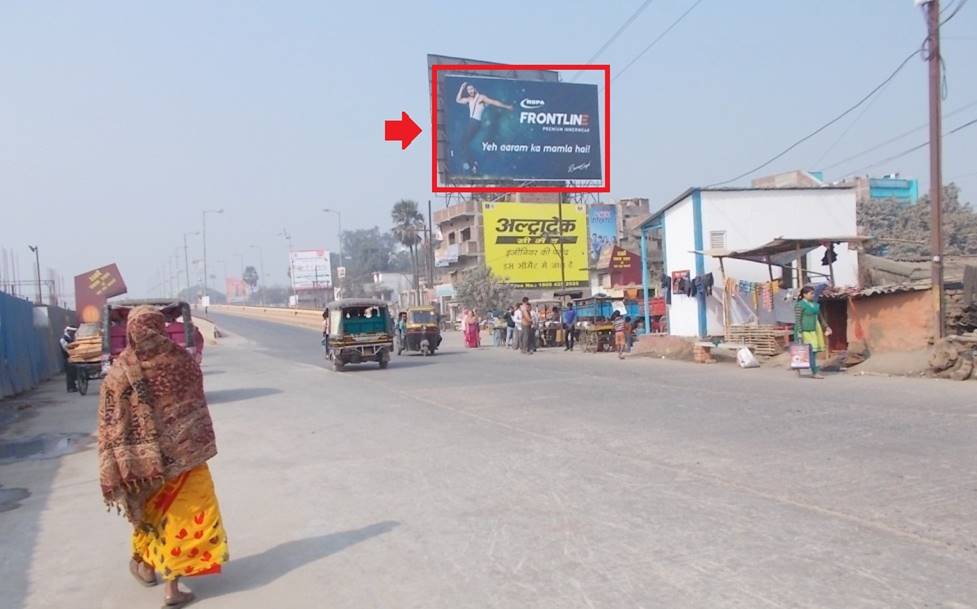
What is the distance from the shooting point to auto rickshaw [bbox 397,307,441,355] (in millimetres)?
29719

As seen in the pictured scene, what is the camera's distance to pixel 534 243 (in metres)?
60.6

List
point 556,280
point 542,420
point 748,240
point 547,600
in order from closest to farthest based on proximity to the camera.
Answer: point 547,600 < point 542,420 < point 748,240 < point 556,280

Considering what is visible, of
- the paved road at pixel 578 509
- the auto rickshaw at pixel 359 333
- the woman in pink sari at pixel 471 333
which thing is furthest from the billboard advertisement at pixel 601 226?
the paved road at pixel 578 509

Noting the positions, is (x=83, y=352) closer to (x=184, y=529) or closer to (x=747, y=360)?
(x=747, y=360)

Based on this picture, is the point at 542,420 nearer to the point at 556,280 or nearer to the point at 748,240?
the point at 748,240

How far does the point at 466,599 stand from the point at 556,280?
56527 mm

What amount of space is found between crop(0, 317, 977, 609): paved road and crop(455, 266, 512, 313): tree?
40.5m

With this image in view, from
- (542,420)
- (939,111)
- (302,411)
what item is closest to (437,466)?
(542,420)

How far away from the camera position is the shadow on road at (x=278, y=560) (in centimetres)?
507

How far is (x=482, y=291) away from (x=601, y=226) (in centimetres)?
1496

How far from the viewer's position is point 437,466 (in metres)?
8.40

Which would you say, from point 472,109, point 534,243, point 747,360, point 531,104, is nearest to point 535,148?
point 531,104

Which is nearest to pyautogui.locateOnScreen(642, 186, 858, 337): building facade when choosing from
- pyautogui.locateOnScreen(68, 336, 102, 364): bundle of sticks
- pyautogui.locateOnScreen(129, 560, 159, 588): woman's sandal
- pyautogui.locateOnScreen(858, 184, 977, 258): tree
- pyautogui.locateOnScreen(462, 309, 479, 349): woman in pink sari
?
pyautogui.locateOnScreen(462, 309, 479, 349): woman in pink sari

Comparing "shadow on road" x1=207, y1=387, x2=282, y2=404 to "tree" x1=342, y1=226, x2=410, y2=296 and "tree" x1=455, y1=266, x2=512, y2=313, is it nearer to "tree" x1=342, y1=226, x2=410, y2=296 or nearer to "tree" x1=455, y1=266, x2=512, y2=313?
"tree" x1=455, y1=266, x2=512, y2=313
